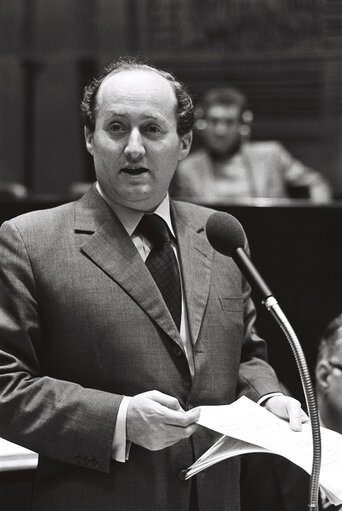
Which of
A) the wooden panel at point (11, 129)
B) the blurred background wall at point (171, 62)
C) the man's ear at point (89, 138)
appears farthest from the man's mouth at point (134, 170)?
the wooden panel at point (11, 129)

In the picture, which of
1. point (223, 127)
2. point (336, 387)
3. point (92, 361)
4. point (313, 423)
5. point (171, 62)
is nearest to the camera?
point (313, 423)

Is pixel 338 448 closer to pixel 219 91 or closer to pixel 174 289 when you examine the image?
pixel 174 289

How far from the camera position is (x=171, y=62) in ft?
17.6

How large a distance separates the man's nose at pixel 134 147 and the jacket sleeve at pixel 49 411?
319 mm

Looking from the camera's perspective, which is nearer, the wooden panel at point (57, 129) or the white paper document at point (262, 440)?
the white paper document at point (262, 440)

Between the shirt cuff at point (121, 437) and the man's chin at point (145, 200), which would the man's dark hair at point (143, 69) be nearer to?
the man's chin at point (145, 200)

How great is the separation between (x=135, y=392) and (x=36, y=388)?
0.17m

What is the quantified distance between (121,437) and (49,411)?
5.1 inches

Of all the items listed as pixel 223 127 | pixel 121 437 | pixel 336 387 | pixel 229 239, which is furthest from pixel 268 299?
pixel 223 127

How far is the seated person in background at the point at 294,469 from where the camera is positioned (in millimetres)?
2174

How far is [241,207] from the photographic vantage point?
2.95 meters

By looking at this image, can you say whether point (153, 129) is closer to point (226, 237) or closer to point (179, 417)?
point (226, 237)

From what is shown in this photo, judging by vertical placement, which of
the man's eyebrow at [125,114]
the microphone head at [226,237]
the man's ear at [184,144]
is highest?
the man's eyebrow at [125,114]

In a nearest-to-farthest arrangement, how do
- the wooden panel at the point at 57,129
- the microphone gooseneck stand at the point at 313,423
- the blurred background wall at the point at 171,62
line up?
1. the microphone gooseneck stand at the point at 313,423
2. the blurred background wall at the point at 171,62
3. the wooden panel at the point at 57,129
